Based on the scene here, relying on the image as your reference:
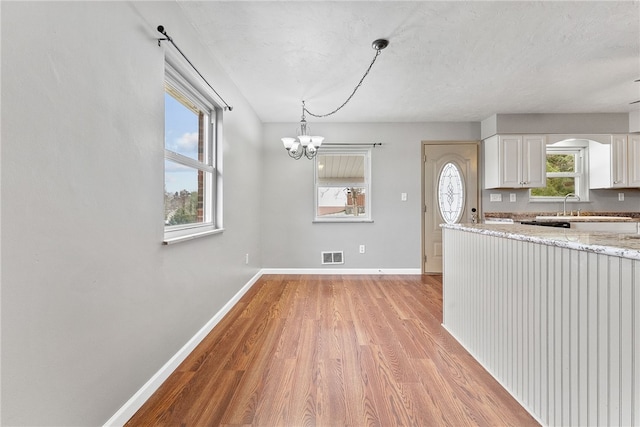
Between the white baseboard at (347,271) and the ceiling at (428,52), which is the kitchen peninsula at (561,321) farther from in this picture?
the white baseboard at (347,271)

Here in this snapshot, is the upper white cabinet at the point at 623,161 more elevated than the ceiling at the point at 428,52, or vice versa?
the ceiling at the point at 428,52

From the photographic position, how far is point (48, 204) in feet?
3.02

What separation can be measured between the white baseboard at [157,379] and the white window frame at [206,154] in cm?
74

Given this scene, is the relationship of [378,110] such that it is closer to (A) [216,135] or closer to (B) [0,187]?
(A) [216,135]

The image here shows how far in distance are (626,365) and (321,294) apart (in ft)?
8.34

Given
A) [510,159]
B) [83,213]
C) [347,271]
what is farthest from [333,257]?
[83,213]

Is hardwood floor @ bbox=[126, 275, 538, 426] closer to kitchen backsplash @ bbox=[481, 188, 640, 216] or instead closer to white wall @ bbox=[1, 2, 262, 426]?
white wall @ bbox=[1, 2, 262, 426]

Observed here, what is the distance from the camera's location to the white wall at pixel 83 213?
83cm

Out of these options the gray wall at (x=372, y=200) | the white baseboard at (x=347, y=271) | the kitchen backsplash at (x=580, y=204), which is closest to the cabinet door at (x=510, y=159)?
the kitchen backsplash at (x=580, y=204)

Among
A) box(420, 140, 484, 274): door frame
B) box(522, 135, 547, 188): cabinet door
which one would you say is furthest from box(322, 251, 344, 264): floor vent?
box(522, 135, 547, 188): cabinet door

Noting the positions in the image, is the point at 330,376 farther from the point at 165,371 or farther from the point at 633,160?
the point at 633,160

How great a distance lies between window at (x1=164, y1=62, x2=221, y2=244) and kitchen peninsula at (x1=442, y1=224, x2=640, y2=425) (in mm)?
1984

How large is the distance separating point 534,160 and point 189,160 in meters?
4.44

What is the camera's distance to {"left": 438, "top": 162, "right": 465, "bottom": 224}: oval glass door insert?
4.16 m
